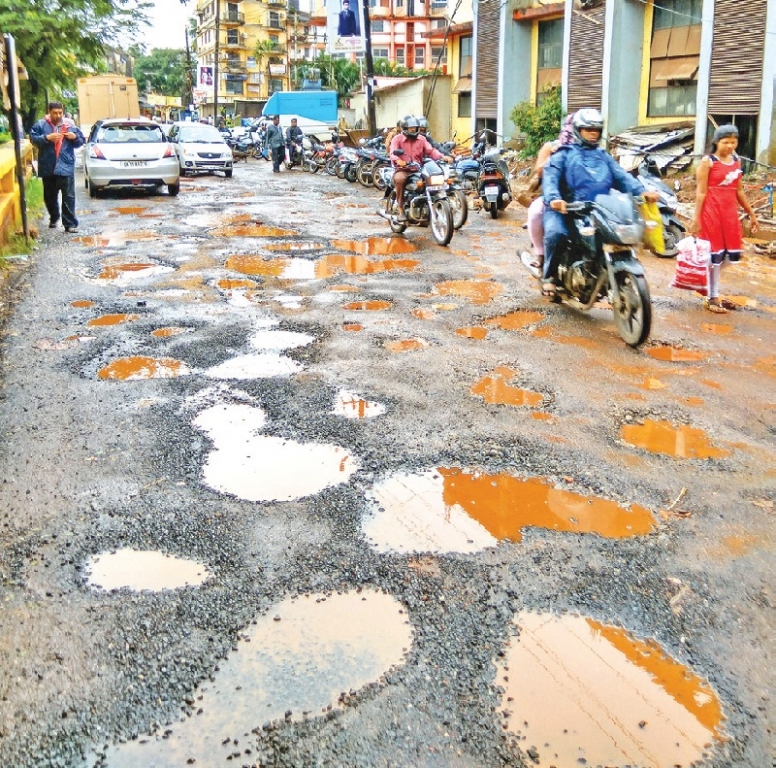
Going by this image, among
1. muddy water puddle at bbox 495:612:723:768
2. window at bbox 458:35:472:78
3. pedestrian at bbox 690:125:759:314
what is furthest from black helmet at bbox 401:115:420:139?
window at bbox 458:35:472:78

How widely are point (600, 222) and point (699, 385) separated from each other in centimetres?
151

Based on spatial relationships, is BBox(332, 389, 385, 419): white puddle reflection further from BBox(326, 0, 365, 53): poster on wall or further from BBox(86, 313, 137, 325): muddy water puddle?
BBox(326, 0, 365, 53): poster on wall

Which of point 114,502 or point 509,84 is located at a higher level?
point 509,84

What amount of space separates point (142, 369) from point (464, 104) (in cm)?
2722

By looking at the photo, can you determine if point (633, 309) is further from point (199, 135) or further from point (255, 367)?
point (199, 135)

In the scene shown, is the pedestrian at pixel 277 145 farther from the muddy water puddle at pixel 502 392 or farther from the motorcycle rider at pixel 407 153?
the muddy water puddle at pixel 502 392

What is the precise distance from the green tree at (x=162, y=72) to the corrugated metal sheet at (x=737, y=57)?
266ft

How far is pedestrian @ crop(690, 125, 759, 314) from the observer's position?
23.2 feet

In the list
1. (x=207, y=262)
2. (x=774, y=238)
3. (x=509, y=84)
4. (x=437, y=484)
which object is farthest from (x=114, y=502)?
(x=509, y=84)

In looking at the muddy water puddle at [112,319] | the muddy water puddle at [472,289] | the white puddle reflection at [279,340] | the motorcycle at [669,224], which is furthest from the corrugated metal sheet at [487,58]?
the white puddle reflection at [279,340]

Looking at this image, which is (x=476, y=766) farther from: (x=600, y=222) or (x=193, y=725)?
(x=600, y=222)

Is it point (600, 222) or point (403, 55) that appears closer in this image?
point (600, 222)

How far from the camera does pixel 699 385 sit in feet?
17.7

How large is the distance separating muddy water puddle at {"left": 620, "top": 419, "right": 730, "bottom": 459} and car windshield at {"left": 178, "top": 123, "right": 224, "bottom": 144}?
21.6 m
